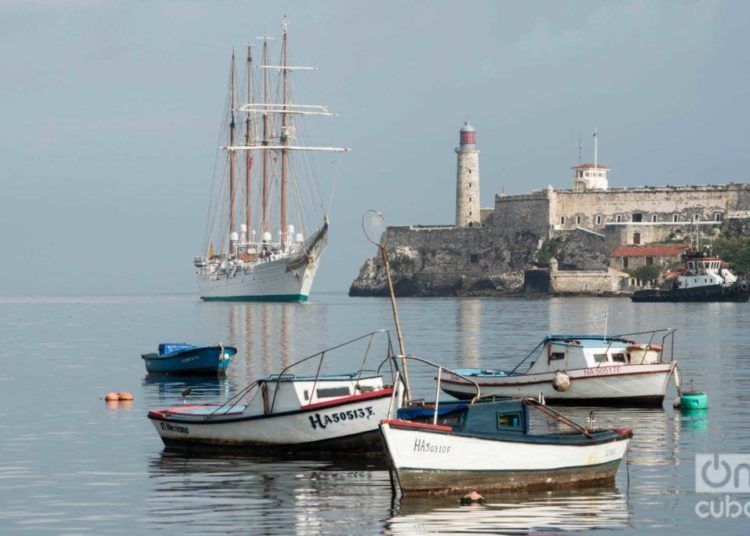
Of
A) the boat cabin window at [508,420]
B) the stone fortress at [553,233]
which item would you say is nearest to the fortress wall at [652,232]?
the stone fortress at [553,233]

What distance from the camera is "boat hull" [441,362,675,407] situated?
31266mm

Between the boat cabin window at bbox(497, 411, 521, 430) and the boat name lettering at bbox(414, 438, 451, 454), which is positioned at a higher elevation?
the boat cabin window at bbox(497, 411, 521, 430)

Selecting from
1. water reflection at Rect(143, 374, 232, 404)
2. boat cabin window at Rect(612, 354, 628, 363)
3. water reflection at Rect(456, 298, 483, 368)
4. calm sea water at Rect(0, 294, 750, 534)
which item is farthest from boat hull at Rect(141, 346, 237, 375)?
boat cabin window at Rect(612, 354, 628, 363)

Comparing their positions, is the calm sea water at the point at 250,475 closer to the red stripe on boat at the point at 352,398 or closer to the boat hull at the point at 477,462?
the boat hull at the point at 477,462

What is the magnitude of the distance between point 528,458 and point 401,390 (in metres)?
3.27

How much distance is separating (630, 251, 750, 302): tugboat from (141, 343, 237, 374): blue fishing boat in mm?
78367

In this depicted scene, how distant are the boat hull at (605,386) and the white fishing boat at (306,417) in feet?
25.8

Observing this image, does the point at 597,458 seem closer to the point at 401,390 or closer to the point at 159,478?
the point at 401,390

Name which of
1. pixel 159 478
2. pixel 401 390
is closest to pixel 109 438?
pixel 159 478

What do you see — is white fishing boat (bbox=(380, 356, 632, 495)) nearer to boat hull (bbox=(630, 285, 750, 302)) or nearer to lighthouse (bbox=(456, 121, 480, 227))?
boat hull (bbox=(630, 285, 750, 302))

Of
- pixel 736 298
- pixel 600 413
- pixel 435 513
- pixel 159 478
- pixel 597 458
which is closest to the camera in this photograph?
pixel 435 513

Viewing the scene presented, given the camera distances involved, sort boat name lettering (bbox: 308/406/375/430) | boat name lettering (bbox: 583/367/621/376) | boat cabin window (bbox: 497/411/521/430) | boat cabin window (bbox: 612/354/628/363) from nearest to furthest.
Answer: boat cabin window (bbox: 497/411/521/430)
boat name lettering (bbox: 308/406/375/430)
boat name lettering (bbox: 583/367/621/376)
boat cabin window (bbox: 612/354/628/363)

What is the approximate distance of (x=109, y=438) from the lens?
89.5 ft

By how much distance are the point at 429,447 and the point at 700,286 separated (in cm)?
9796
